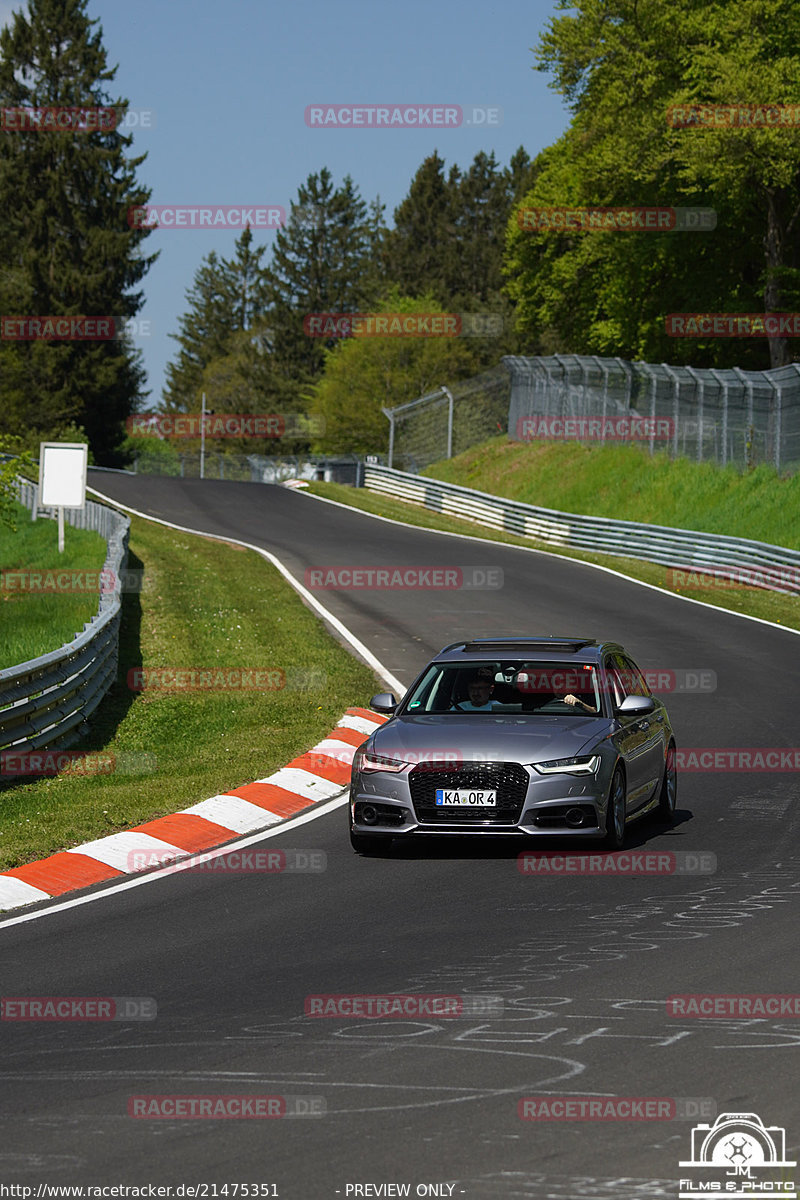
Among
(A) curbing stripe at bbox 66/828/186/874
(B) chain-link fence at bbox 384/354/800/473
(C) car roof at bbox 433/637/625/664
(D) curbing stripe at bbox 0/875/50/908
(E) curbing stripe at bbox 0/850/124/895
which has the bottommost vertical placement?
(A) curbing stripe at bbox 66/828/186/874

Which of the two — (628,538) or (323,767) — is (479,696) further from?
(628,538)

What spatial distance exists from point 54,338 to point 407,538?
165 feet

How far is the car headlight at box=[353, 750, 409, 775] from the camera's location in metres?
11.6

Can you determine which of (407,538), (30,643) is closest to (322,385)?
(407,538)

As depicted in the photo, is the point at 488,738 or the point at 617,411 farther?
the point at 617,411

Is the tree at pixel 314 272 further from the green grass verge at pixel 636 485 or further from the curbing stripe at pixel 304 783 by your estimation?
the curbing stripe at pixel 304 783

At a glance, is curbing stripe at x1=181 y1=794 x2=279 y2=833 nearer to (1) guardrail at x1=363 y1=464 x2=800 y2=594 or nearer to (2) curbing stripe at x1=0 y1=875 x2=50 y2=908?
(2) curbing stripe at x1=0 y1=875 x2=50 y2=908

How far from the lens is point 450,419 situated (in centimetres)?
6825

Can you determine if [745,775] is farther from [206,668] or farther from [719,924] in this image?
[206,668]

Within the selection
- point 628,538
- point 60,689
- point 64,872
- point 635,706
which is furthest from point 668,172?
point 64,872

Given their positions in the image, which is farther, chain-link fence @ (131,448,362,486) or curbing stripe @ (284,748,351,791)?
chain-link fence @ (131,448,362,486)

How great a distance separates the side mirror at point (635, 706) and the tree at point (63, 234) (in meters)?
78.8

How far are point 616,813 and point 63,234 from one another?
85.2 meters

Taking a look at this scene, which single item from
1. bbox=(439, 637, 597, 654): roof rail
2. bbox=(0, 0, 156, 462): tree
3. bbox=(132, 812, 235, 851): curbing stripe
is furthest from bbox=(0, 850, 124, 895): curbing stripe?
bbox=(0, 0, 156, 462): tree
